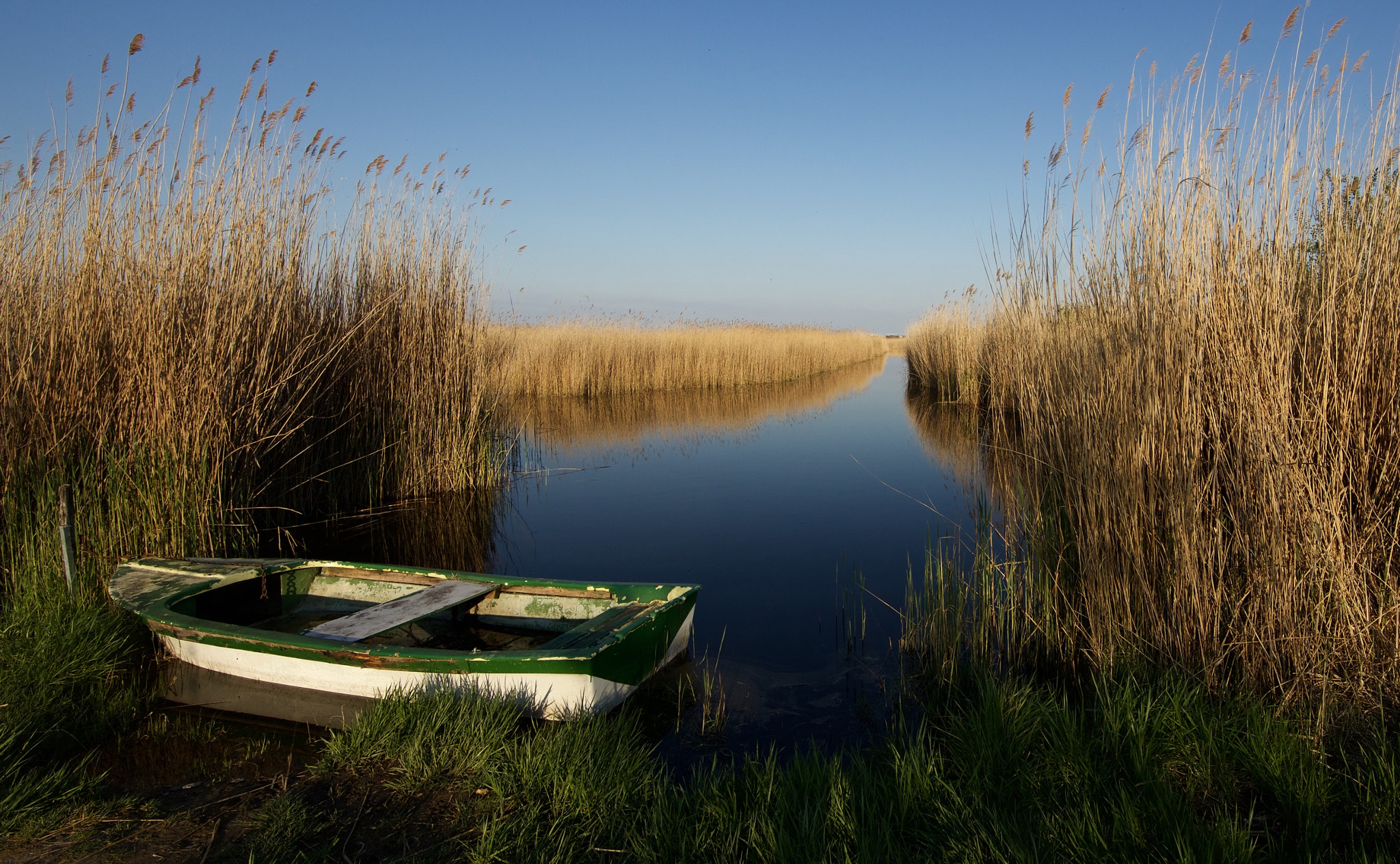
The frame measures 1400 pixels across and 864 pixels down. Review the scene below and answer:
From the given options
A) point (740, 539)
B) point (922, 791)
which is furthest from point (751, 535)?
point (922, 791)

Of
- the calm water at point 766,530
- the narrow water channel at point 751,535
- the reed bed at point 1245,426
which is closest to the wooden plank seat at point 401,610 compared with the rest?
the narrow water channel at point 751,535

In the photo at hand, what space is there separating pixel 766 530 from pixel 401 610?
367 centimetres

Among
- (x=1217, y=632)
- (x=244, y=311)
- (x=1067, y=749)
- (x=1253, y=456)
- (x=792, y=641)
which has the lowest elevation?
(x=792, y=641)

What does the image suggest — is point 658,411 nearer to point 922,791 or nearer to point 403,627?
point 403,627

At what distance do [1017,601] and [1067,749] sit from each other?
5.08 ft

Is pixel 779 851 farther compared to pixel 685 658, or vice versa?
pixel 685 658

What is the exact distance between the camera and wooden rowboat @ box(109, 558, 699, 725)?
123 inches

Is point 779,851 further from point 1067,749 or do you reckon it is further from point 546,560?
point 546,560

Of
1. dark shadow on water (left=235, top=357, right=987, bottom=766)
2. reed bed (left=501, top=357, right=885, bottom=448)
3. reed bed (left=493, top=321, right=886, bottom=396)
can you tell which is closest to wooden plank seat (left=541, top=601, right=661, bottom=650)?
dark shadow on water (left=235, top=357, right=987, bottom=766)

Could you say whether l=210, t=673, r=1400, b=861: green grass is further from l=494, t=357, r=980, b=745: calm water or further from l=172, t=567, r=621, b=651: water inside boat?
l=172, t=567, r=621, b=651: water inside boat

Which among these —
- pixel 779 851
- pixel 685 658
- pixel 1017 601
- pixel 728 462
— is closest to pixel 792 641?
pixel 685 658

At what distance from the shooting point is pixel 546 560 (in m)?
6.01

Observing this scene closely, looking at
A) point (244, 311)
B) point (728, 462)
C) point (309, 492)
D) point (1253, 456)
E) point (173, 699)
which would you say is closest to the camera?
point (1253, 456)

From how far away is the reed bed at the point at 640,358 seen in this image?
53.8 feet
